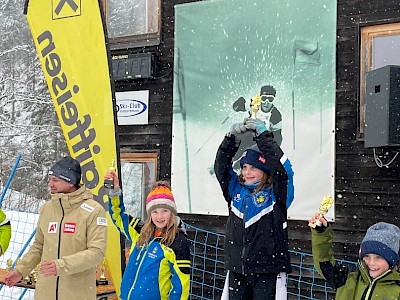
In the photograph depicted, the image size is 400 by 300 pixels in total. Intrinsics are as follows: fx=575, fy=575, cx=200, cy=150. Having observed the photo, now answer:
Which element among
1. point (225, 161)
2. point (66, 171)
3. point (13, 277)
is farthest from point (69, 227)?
point (225, 161)

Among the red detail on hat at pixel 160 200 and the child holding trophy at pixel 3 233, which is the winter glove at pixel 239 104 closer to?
the red detail on hat at pixel 160 200

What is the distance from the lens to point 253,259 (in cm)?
346

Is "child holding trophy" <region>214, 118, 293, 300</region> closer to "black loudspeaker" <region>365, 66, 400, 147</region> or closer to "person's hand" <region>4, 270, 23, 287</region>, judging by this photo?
"person's hand" <region>4, 270, 23, 287</region>

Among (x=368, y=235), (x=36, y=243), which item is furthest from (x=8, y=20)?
(x=368, y=235)

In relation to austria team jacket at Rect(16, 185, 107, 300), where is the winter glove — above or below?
above

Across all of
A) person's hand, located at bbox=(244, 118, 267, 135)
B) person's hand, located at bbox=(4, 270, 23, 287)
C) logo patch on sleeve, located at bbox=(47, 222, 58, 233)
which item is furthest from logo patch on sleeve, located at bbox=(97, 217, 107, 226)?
person's hand, located at bbox=(244, 118, 267, 135)

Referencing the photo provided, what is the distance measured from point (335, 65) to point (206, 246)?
2.74 m

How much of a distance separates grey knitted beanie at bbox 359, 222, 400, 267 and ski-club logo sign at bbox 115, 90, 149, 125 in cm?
499

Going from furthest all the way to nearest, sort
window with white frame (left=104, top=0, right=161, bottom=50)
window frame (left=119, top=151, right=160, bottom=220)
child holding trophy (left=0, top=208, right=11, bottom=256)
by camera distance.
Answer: window with white frame (left=104, top=0, right=161, bottom=50)
window frame (left=119, top=151, right=160, bottom=220)
child holding trophy (left=0, top=208, right=11, bottom=256)

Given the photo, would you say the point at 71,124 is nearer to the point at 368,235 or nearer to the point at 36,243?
the point at 36,243

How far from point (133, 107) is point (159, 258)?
4.53m

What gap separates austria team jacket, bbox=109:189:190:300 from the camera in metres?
3.47

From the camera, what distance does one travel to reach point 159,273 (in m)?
3.53

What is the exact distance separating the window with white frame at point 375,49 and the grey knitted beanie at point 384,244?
10.3 ft
